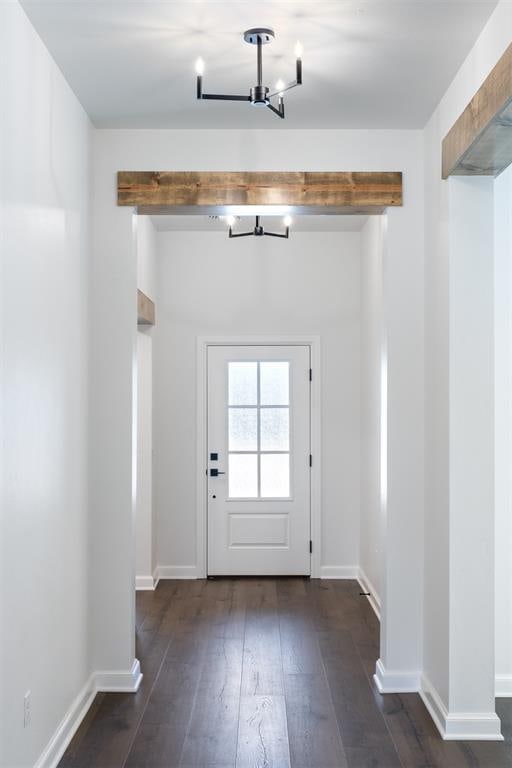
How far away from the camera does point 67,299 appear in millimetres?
3078

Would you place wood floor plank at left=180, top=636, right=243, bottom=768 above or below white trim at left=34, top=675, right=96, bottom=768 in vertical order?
below

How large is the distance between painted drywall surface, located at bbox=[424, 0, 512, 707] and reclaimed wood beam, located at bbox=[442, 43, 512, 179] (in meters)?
0.12

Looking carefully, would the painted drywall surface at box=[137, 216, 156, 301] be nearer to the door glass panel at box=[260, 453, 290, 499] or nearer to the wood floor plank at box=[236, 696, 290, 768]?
the door glass panel at box=[260, 453, 290, 499]

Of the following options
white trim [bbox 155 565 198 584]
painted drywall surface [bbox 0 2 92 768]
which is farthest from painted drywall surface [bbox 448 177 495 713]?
white trim [bbox 155 565 198 584]

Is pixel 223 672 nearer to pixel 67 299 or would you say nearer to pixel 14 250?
pixel 67 299

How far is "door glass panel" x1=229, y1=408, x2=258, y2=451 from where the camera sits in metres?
5.75

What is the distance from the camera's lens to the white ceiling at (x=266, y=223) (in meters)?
5.32

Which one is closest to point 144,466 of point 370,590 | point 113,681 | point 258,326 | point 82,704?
point 258,326

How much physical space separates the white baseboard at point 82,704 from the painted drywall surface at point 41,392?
5cm

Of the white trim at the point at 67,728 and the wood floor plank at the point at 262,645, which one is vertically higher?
the white trim at the point at 67,728

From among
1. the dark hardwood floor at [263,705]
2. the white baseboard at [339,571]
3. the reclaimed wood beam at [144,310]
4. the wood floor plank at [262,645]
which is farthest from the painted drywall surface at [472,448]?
the white baseboard at [339,571]

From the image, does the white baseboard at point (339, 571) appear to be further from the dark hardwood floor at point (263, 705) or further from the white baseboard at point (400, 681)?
the white baseboard at point (400, 681)

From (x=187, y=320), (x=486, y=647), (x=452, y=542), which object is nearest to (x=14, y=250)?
(x=452, y=542)

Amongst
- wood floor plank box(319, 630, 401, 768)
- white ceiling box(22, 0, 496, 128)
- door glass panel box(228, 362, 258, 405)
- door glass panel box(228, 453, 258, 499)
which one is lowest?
wood floor plank box(319, 630, 401, 768)
